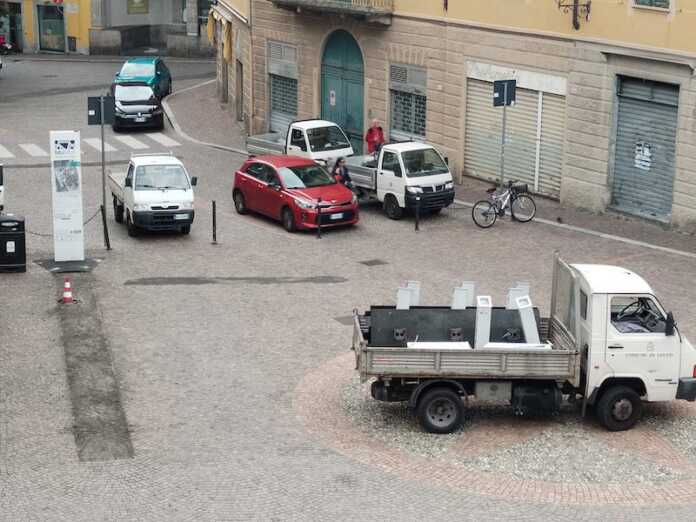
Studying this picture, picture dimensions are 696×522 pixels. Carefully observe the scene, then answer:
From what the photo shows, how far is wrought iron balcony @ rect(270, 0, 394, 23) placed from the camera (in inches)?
1502

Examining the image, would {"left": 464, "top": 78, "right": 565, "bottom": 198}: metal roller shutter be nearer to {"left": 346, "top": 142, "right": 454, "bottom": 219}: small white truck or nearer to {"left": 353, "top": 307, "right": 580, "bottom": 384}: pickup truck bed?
{"left": 346, "top": 142, "right": 454, "bottom": 219}: small white truck

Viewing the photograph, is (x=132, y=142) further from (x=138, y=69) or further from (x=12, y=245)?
(x=12, y=245)

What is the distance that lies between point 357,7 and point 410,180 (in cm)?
869

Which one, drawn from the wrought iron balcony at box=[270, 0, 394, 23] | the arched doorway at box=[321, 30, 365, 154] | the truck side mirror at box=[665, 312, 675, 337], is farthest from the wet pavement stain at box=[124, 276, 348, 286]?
the arched doorway at box=[321, 30, 365, 154]

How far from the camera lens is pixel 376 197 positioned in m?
33.2

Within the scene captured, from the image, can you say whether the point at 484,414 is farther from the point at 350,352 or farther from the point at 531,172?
the point at 531,172

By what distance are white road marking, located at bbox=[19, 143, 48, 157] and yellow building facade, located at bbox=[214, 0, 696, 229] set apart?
845 centimetres

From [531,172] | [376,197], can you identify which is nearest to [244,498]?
[376,197]

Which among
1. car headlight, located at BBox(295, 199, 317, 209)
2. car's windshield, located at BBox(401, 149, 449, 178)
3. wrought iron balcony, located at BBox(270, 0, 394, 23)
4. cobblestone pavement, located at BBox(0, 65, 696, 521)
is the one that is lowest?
cobblestone pavement, located at BBox(0, 65, 696, 521)

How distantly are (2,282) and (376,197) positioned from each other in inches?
417

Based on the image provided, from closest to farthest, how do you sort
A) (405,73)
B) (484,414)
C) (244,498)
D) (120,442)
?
(244,498) < (120,442) < (484,414) < (405,73)

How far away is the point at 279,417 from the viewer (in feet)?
60.7

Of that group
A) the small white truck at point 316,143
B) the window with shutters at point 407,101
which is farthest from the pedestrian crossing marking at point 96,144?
the window with shutters at point 407,101

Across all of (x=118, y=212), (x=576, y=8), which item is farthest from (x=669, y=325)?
(x=118, y=212)
